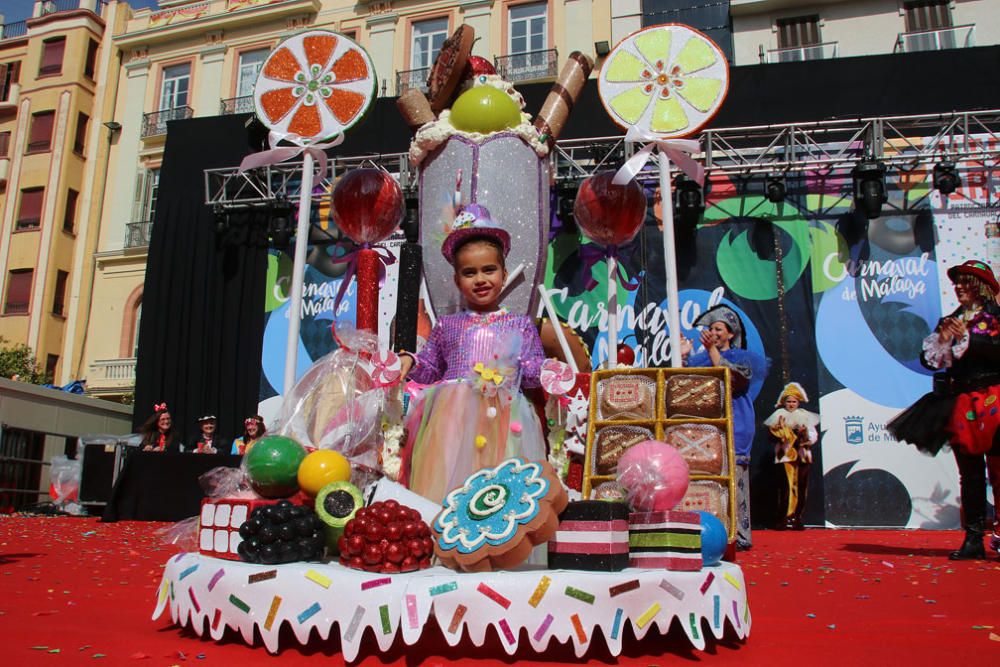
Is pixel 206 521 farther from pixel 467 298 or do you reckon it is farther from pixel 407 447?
pixel 467 298

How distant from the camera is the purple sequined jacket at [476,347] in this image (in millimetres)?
3234

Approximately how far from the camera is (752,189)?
10125 millimetres

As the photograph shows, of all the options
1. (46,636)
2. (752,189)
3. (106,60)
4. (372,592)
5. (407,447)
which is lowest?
(46,636)

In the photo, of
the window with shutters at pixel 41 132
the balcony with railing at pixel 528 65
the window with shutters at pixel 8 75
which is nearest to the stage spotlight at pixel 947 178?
the balcony with railing at pixel 528 65

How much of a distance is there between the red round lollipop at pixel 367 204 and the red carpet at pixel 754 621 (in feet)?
6.68

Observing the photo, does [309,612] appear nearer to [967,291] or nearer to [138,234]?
[967,291]

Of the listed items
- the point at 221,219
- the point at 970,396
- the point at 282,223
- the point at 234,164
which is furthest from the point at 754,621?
the point at 234,164

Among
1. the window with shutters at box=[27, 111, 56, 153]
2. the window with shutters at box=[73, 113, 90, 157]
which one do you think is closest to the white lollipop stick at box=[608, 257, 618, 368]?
the window with shutters at box=[73, 113, 90, 157]

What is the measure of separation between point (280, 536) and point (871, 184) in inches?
348

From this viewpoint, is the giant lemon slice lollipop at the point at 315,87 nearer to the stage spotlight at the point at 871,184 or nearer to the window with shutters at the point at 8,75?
the stage spotlight at the point at 871,184

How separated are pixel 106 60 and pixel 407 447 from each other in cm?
2115

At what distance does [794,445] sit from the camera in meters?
8.60

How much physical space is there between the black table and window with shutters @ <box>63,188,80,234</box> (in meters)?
13.6

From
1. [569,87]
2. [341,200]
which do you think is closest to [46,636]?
[341,200]
